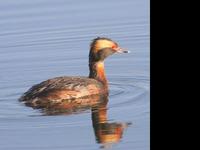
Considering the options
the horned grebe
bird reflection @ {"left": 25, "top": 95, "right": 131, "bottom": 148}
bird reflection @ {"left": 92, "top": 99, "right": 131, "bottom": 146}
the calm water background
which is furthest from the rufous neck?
bird reflection @ {"left": 92, "top": 99, "right": 131, "bottom": 146}

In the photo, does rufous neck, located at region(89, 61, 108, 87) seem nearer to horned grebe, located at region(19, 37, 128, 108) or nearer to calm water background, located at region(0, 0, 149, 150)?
horned grebe, located at region(19, 37, 128, 108)

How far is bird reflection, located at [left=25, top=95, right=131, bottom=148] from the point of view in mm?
6699

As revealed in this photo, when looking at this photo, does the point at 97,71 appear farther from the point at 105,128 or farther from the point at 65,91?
the point at 105,128

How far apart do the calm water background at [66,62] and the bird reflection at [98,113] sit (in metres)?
0.09

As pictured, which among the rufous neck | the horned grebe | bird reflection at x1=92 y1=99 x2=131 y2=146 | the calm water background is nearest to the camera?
bird reflection at x1=92 y1=99 x2=131 y2=146

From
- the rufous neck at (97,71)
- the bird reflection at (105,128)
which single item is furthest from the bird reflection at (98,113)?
the rufous neck at (97,71)

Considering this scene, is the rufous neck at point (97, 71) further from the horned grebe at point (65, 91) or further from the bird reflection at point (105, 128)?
the bird reflection at point (105, 128)

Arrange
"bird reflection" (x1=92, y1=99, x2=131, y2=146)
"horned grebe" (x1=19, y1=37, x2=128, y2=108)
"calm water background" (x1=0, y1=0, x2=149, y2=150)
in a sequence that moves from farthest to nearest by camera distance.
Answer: "horned grebe" (x1=19, y1=37, x2=128, y2=108) < "calm water background" (x1=0, y1=0, x2=149, y2=150) < "bird reflection" (x1=92, y1=99, x2=131, y2=146)

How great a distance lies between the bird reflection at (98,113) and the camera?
670 centimetres

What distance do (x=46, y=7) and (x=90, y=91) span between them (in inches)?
230

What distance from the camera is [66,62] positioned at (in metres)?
11.2

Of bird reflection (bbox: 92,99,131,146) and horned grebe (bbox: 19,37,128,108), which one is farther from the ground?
bird reflection (bbox: 92,99,131,146)

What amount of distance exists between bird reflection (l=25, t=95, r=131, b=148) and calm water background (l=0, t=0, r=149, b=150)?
0.30 feet
